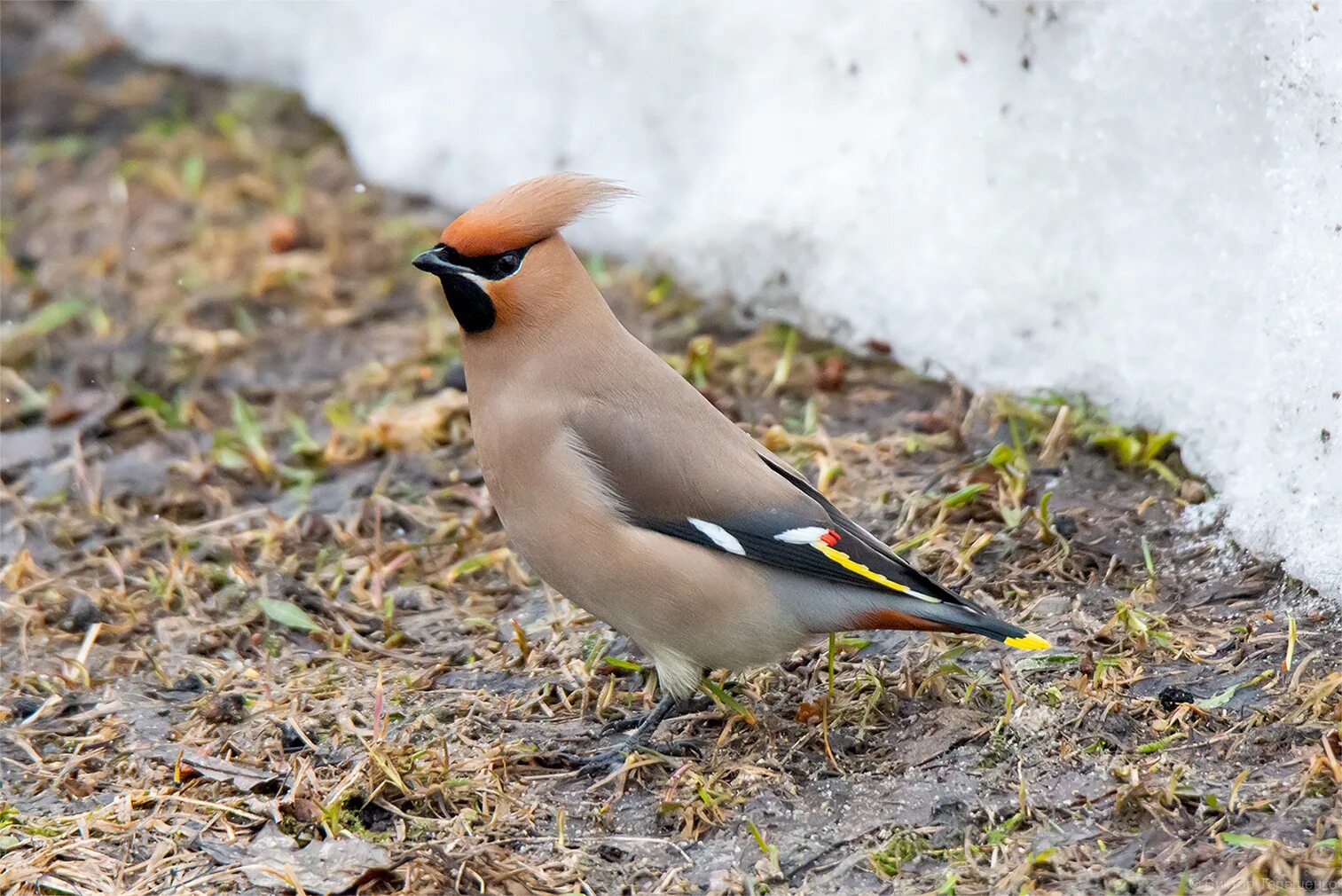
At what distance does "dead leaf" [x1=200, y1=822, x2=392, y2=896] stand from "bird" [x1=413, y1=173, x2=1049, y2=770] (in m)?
0.65

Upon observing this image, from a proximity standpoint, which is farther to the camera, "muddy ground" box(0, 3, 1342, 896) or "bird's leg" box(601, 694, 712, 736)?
"bird's leg" box(601, 694, 712, 736)

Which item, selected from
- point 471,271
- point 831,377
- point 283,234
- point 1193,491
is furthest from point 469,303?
point 283,234

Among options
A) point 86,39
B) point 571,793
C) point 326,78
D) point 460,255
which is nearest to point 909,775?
point 571,793

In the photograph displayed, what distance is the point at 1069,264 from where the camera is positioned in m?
5.03

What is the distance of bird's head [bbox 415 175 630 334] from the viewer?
395 cm

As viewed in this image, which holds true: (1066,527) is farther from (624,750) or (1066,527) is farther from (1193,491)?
(624,750)

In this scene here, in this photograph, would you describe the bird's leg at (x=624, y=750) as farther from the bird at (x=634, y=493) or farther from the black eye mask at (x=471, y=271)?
the black eye mask at (x=471, y=271)

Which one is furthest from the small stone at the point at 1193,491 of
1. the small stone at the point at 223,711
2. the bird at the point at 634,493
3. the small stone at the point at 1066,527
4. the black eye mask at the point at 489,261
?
the small stone at the point at 223,711

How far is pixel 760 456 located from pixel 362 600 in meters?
1.30

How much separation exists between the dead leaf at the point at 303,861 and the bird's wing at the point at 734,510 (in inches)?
38.9

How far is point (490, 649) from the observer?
4.32 meters

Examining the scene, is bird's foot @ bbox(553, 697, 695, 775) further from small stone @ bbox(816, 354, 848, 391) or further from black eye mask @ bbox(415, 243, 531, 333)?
small stone @ bbox(816, 354, 848, 391)

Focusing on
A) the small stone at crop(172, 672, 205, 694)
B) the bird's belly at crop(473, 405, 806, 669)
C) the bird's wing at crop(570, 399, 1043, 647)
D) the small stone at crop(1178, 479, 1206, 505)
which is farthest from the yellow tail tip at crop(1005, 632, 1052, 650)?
the small stone at crop(172, 672, 205, 694)

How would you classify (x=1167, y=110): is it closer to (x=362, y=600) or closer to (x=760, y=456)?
(x=760, y=456)
